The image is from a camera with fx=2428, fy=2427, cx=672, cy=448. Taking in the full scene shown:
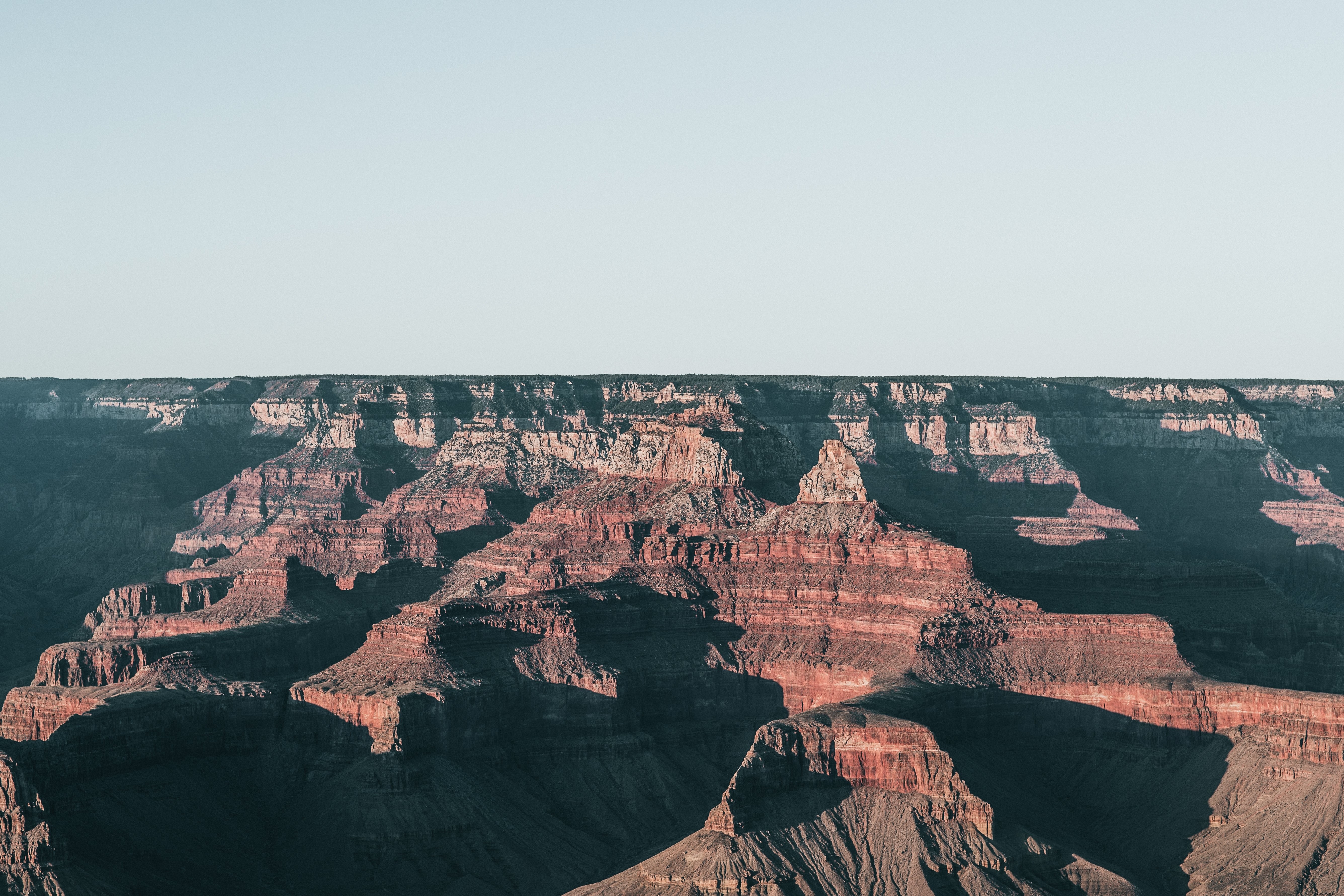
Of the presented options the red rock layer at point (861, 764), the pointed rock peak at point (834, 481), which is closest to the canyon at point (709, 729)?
the red rock layer at point (861, 764)

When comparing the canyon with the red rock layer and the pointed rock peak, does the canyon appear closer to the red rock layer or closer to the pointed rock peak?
the red rock layer

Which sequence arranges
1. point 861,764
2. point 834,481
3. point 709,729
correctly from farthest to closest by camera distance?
point 834,481 → point 709,729 → point 861,764

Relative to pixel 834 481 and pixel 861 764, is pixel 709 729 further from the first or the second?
pixel 861 764

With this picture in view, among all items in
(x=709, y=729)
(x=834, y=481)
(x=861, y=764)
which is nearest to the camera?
(x=861, y=764)

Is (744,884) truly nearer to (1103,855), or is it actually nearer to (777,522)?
(1103,855)

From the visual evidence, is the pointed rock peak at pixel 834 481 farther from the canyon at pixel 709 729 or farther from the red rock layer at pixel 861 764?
the red rock layer at pixel 861 764

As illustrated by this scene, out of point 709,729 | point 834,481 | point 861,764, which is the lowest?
point 709,729

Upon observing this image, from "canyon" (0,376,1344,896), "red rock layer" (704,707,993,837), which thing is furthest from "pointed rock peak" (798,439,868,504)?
"red rock layer" (704,707,993,837)

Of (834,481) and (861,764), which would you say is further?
(834,481)

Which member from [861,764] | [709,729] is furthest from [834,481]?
[861,764]
